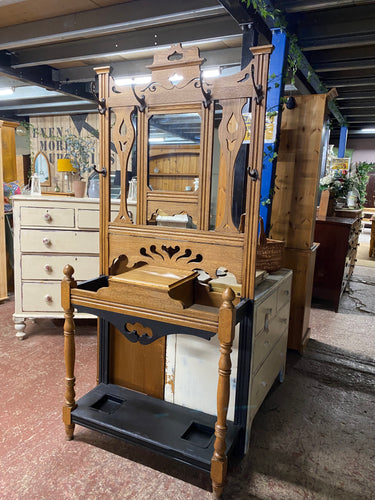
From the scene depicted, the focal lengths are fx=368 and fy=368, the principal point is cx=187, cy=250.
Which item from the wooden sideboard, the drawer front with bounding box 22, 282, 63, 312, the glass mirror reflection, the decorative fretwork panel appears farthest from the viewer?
the wooden sideboard

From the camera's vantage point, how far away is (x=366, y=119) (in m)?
7.82

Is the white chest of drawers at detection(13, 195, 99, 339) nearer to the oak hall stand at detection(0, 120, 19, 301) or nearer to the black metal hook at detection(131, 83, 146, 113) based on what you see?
the oak hall stand at detection(0, 120, 19, 301)

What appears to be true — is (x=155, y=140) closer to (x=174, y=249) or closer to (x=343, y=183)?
(x=174, y=249)

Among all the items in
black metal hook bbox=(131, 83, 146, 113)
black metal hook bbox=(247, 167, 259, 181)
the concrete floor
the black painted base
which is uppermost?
black metal hook bbox=(131, 83, 146, 113)

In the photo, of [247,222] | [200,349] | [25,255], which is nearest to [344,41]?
[247,222]

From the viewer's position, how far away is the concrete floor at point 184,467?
1.60 meters

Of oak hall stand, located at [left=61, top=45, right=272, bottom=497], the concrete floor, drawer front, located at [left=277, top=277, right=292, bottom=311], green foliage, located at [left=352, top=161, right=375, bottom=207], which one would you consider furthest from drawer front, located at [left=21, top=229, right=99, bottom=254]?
green foliage, located at [left=352, top=161, right=375, bottom=207]

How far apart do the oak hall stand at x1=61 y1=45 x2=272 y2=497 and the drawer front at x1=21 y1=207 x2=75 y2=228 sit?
1143mm

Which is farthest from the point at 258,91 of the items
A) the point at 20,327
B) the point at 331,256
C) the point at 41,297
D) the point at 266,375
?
the point at 331,256

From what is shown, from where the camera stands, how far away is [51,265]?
306 cm

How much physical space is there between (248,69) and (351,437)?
1955 millimetres

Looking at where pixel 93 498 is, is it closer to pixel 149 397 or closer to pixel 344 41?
pixel 149 397

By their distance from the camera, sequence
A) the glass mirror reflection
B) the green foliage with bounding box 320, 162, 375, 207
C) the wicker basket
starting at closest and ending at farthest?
the glass mirror reflection
the wicker basket
the green foliage with bounding box 320, 162, 375, 207

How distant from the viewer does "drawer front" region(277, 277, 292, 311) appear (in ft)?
7.16
